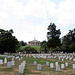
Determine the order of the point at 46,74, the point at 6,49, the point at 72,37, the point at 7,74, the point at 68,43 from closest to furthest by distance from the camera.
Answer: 1. the point at 7,74
2. the point at 46,74
3. the point at 6,49
4. the point at 72,37
5. the point at 68,43

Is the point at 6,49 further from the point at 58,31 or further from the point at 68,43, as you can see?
the point at 68,43

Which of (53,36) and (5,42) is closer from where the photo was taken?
(5,42)

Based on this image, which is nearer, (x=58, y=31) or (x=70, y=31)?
(x=58, y=31)

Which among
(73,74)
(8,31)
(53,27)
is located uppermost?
(53,27)

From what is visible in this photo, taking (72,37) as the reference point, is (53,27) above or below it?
above

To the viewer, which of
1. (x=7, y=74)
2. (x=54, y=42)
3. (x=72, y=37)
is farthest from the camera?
(x=72, y=37)

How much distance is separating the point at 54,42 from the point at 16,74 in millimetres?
31862

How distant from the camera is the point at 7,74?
812 cm

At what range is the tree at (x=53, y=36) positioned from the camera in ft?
130

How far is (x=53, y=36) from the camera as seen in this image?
40594mm

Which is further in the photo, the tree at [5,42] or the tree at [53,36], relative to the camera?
the tree at [53,36]

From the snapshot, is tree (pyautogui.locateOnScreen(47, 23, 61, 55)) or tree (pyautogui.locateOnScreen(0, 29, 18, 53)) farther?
tree (pyautogui.locateOnScreen(47, 23, 61, 55))

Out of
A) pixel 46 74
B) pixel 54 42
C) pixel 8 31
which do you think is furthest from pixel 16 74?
pixel 54 42

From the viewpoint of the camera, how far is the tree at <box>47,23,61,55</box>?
39.5 meters
